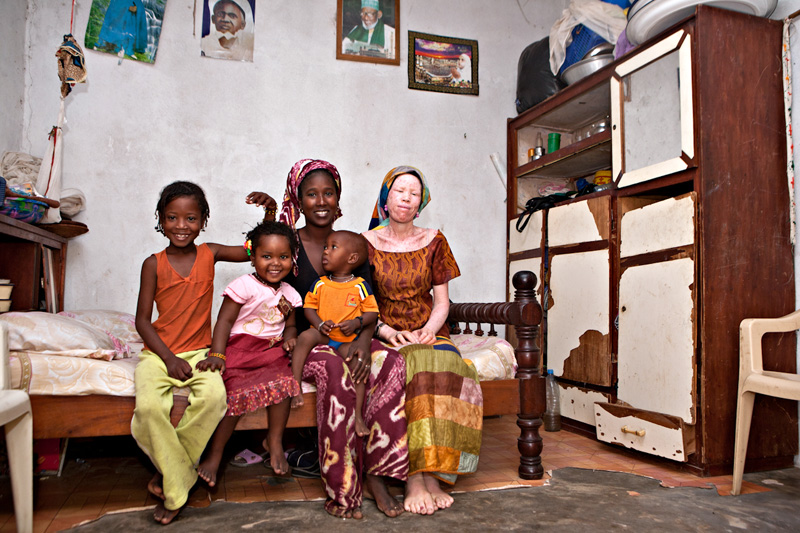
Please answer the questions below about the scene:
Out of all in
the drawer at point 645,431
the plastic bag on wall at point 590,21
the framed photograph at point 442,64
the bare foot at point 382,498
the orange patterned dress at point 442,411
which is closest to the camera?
the bare foot at point 382,498

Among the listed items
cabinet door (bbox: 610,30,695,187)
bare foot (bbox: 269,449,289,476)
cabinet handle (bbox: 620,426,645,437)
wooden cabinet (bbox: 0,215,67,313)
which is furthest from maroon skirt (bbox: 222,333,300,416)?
cabinet door (bbox: 610,30,695,187)

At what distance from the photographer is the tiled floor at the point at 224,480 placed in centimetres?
222

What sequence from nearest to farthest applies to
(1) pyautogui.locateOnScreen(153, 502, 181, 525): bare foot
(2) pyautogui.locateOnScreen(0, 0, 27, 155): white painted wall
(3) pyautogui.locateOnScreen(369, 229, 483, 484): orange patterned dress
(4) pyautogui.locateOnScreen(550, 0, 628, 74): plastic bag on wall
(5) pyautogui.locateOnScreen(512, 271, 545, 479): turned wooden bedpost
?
(1) pyautogui.locateOnScreen(153, 502, 181, 525): bare foot < (3) pyautogui.locateOnScreen(369, 229, 483, 484): orange patterned dress < (5) pyautogui.locateOnScreen(512, 271, 545, 479): turned wooden bedpost < (2) pyautogui.locateOnScreen(0, 0, 27, 155): white painted wall < (4) pyautogui.locateOnScreen(550, 0, 628, 74): plastic bag on wall

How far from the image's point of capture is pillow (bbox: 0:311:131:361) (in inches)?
83.1

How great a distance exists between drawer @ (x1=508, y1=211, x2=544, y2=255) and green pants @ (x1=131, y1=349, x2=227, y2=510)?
268cm

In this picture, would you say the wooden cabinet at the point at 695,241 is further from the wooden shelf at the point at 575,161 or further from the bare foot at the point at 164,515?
the bare foot at the point at 164,515

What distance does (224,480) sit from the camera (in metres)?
2.59

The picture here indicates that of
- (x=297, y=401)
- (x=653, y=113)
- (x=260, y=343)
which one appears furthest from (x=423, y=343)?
(x=653, y=113)

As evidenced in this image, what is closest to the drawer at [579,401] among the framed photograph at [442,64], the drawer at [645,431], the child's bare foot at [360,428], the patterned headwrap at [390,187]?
the drawer at [645,431]

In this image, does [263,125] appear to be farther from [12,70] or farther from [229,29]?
[12,70]

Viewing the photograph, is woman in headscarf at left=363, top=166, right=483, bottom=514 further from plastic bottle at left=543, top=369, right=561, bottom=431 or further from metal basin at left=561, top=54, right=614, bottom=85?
metal basin at left=561, top=54, right=614, bottom=85

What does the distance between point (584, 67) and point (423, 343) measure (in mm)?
2379

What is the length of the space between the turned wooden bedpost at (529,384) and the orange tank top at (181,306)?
1.44m

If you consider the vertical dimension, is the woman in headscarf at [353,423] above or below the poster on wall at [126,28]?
below
